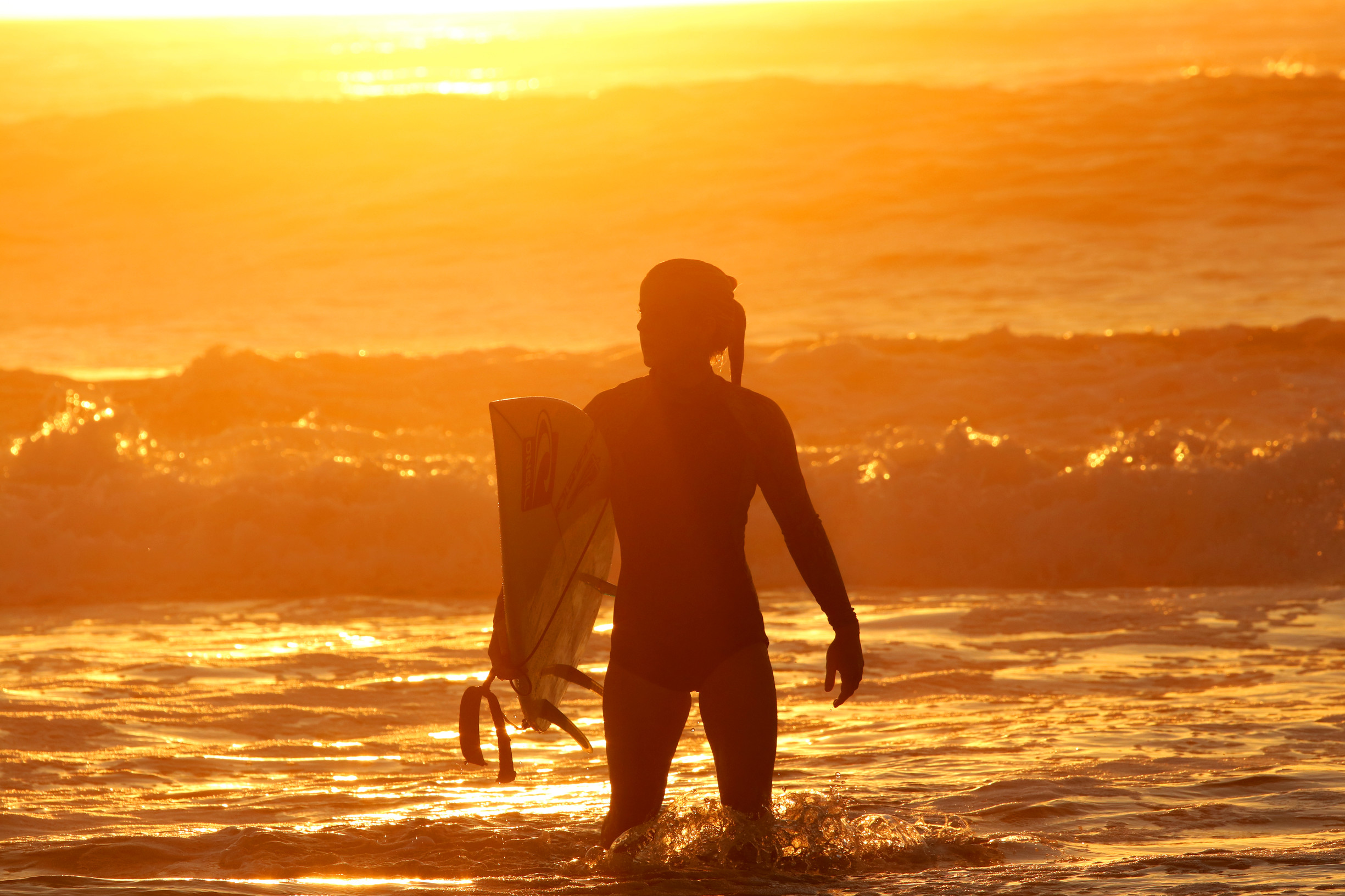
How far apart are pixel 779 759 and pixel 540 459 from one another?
2.33 m

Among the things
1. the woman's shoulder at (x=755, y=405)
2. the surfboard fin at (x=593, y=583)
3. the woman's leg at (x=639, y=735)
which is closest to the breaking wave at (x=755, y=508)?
the surfboard fin at (x=593, y=583)

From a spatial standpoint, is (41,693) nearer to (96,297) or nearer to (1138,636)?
(1138,636)

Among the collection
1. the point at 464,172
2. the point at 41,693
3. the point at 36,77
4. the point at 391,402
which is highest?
the point at 36,77

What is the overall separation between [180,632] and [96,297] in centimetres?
1616

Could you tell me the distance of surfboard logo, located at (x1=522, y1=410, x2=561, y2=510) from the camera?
368 cm

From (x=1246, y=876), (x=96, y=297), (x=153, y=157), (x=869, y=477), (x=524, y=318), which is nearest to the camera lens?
(x=1246, y=876)

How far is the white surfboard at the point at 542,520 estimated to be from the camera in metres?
3.66

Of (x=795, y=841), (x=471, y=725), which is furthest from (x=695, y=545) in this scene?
(x=795, y=841)

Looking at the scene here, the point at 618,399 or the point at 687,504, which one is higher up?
the point at 618,399

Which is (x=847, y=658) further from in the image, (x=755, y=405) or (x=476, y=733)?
(x=476, y=733)

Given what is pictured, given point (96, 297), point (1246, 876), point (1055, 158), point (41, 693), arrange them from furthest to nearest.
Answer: point (1055, 158)
point (96, 297)
point (41, 693)
point (1246, 876)

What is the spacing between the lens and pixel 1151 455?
36.1 feet

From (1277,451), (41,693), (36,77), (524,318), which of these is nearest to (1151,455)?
(1277,451)

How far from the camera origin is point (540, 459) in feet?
12.1
